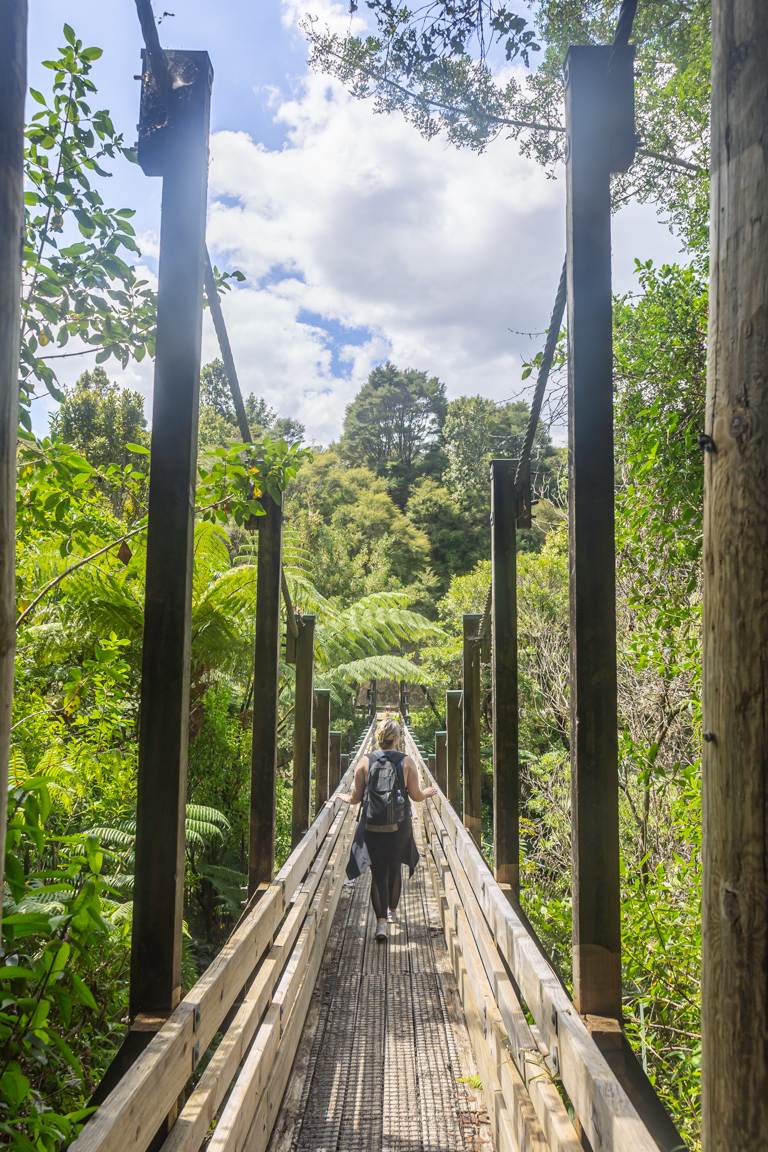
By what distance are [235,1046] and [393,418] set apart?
115ft

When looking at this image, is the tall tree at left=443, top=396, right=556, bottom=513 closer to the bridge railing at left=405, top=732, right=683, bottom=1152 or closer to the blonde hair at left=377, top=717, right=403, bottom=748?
the blonde hair at left=377, top=717, right=403, bottom=748

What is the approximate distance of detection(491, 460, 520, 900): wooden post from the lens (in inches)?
121

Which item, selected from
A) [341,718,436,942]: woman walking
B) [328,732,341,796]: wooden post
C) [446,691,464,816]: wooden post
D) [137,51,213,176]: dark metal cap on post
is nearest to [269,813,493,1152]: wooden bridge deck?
[341,718,436,942]: woman walking

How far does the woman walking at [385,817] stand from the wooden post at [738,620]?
3.04 m

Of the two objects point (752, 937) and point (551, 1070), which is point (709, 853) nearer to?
point (752, 937)

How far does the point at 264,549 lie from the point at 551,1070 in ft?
6.69

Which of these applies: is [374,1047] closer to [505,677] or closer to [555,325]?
[505,677]

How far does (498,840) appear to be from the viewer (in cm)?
315

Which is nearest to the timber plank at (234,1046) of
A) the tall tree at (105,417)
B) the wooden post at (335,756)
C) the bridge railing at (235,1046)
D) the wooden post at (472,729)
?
the bridge railing at (235,1046)

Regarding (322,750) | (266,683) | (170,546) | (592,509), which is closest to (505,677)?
(266,683)

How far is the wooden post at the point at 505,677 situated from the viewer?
3080 mm

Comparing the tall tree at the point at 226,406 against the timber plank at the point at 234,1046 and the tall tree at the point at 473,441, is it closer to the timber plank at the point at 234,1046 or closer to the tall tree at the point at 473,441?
the tall tree at the point at 473,441

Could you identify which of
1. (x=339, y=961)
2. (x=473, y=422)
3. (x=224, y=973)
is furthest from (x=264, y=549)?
(x=473, y=422)

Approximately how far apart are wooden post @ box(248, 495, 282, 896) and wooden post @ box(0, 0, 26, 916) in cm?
222
